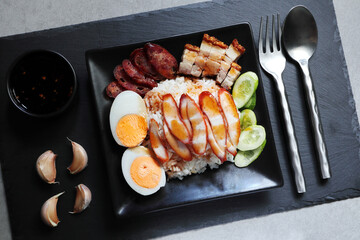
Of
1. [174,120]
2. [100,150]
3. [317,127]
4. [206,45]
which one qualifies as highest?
[206,45]

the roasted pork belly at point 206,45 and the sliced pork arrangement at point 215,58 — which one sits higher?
the roasted pork belly at point 206,45

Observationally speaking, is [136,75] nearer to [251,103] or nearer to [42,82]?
[42,82]

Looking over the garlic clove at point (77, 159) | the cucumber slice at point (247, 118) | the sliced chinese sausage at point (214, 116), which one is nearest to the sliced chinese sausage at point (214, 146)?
the sliced chinese sausage at point (214, 116)

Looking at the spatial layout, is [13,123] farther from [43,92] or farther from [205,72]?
[205,72]

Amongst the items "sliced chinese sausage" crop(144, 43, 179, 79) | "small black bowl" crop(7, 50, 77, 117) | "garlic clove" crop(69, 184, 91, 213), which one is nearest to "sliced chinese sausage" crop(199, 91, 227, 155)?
"sliced chinese sausage" crop(144, 43, 179, 79)

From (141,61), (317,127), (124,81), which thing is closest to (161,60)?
(141,61)

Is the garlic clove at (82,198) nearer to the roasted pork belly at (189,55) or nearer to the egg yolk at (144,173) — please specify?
the egg yolk at (144,173)
